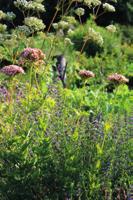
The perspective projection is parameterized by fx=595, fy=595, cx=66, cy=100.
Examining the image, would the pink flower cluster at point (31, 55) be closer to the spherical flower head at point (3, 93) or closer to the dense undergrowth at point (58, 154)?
the dense undergrowth at point (58, 154)

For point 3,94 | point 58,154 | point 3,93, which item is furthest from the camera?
point 3,93

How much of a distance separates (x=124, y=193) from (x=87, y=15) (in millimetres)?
→ 10254

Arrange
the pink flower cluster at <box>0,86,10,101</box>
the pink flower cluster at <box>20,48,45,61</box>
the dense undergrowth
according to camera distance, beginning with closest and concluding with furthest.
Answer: the dense undergrowth < the pink flower cluster at <box>20,48,45,61</box> < the pink flower cluster at <box>0,86,10,101</box>

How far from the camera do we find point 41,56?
4109 mm

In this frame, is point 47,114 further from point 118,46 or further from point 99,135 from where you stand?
point 118,46

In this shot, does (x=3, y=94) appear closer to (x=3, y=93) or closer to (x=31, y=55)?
(x=3, y=93)

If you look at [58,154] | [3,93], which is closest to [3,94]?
[3,93]

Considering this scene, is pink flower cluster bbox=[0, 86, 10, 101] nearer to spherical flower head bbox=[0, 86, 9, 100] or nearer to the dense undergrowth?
spherical flower head bbox=[0, 86, 9, 100]

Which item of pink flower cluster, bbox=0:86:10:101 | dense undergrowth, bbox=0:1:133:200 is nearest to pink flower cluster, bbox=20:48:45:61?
dense undergrowth, bbox=0:1:133:200

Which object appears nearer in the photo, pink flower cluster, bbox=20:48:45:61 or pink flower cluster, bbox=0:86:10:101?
pink flower cluster, bbox=20:48:45:61

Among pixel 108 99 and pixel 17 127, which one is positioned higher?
pixel 17 127

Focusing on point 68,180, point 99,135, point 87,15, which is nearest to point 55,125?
point 99,135

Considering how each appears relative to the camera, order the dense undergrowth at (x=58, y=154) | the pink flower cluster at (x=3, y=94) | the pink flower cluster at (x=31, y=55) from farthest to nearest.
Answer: the pink flower cluster at (x=3, y=94)
the pink flower cluster at (x=31, y=55)
the dense undergrowth at (x=58, y=154)

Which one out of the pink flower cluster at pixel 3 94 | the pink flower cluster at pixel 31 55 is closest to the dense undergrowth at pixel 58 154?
the pink flower cluster at pixel 31 55
